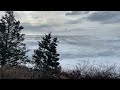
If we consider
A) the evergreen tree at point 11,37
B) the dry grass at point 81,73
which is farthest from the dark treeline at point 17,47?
the dry grass at point 81,73

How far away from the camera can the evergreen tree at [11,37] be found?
18.6 metres

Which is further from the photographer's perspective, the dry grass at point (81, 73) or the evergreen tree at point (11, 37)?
the evergreen tree at point (11, 37)

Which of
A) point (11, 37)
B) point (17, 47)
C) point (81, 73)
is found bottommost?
point (81, 73)

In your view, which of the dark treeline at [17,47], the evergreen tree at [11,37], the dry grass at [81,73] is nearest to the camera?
the dry grass at [81,73]

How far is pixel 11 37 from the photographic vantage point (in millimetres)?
19109

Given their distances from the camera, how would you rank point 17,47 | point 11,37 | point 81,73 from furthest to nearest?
point 17,47
point 11,37
point 81,73

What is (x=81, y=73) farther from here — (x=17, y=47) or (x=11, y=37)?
(x=17, y=47)

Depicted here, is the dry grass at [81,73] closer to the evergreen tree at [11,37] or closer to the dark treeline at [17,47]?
the dark treeline at [17,47]

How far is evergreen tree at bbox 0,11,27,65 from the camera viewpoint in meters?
18.6

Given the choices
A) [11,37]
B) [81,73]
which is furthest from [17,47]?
[81,73]

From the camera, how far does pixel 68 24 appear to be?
55.5 feet
